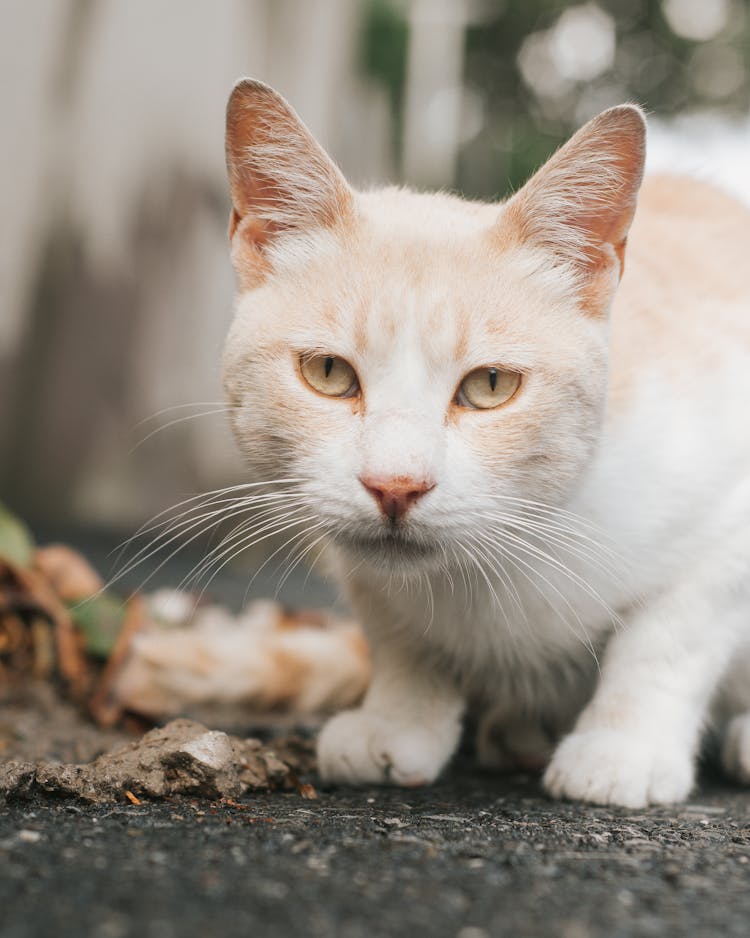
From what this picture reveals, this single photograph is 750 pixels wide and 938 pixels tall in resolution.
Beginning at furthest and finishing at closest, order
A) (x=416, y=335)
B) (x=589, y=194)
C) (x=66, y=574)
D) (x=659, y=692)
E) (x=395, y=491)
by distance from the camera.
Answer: (x=66, y=574)
(x=659, y=692)
(x=589, y=194)
(x=416, y=335)
(x=395, y=491)

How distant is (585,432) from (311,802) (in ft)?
2.37

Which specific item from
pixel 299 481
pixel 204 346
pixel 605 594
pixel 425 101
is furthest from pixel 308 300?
pixel 425 101

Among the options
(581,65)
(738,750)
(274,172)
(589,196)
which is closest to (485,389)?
(589,196)

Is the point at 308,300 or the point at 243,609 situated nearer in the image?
the point at 308,300

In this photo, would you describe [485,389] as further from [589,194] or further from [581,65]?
[581,65]

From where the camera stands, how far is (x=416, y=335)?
1.49 m

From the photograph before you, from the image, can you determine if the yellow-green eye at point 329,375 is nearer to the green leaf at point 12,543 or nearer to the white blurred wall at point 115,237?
the green leaf at point 12,543

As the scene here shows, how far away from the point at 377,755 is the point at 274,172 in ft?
3.40

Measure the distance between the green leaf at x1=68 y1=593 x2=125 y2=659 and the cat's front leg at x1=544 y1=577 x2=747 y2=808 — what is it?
115 centimetres

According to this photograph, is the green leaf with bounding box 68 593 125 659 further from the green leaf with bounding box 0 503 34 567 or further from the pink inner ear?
the pink inner ear

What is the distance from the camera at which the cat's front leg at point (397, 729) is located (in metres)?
1.79

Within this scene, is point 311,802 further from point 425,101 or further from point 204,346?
point 425,101

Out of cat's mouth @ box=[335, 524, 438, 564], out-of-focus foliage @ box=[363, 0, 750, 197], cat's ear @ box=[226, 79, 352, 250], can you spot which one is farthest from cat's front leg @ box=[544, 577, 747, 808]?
out-of-focus foliage @ box=[363, 0, 750, 197]

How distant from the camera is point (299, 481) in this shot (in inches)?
60.7
